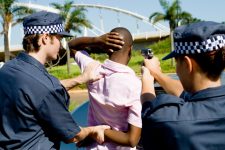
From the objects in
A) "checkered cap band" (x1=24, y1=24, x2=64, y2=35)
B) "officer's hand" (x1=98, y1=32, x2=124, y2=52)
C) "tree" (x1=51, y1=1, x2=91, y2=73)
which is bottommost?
"tree" (x1=51, y1=1, x2=91, y2=73)

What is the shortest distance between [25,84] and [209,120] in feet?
3.97

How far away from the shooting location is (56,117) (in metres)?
2.79

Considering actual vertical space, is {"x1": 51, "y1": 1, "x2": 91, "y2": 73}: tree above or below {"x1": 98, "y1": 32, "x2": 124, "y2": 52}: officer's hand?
Result: below

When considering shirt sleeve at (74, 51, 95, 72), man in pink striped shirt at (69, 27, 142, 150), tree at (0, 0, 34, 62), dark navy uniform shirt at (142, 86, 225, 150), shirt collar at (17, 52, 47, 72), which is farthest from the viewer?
tree at (0, 0, 34, 62)

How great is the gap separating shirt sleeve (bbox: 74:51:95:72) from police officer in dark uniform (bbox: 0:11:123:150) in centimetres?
24

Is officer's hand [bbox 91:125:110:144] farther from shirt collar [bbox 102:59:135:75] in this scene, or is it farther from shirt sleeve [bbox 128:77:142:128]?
shirt collar [bbox 102:59:135:75]

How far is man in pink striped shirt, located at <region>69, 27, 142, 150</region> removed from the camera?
268 centimetres

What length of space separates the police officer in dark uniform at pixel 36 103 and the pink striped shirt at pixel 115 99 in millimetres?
75

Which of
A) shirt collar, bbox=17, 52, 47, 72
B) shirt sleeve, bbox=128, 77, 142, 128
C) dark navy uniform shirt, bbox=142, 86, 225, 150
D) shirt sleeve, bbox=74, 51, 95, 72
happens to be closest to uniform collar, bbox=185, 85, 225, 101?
dark navy uniform shirt, bbox=142, 86, 225, 150

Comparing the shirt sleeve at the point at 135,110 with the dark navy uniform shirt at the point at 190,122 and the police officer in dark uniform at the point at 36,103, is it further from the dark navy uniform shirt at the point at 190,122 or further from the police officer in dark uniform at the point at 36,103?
the dark navy uniform shirt at the point at 190,122

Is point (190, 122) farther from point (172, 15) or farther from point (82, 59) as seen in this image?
point (172, 15)

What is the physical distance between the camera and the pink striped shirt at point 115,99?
2.68 m

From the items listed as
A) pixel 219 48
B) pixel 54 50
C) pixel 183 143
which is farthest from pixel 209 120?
A: pixel 54 50

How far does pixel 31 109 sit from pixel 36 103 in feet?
0.17
